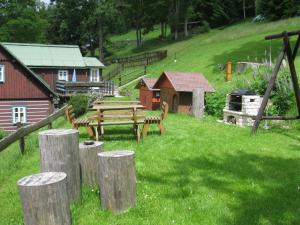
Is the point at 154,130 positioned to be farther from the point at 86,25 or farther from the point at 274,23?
the point at 86,25

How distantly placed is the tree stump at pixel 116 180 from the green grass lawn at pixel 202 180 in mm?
179

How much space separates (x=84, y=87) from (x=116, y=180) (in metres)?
30.5

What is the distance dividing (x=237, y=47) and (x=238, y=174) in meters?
32.2

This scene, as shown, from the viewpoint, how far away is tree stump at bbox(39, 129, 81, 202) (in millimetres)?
7012

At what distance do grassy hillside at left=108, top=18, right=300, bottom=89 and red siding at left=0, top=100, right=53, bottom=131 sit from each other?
11.9m

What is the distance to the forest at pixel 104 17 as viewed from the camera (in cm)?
5766

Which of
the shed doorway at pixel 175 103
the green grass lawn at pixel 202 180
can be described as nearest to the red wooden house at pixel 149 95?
the shed doorway at pixel 175 103

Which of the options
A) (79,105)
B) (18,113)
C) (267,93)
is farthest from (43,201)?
(18,113)

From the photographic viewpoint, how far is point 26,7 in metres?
59.6

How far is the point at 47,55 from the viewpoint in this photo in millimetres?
39812

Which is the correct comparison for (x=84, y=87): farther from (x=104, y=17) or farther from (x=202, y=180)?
(x=202, y=180)

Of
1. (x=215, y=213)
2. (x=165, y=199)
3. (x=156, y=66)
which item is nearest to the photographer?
(x=215, y=213)

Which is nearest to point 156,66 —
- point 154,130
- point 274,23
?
point 274,23

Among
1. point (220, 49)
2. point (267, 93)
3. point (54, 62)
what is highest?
point (220, 49)
